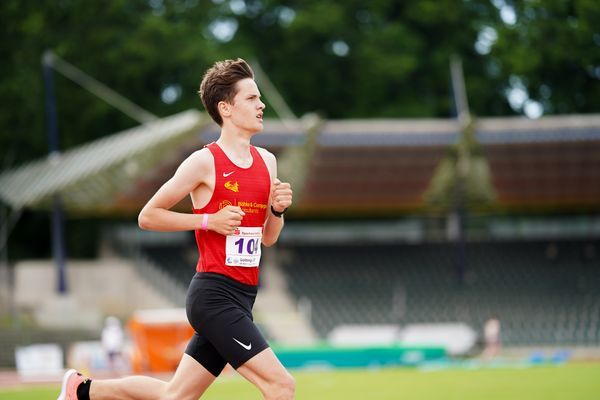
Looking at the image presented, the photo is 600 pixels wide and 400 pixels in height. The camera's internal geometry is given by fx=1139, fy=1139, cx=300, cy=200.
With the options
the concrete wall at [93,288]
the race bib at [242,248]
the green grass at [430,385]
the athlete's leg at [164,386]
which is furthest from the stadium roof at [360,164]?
the race bib at [242,248]

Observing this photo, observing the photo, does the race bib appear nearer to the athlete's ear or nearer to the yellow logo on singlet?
the yellow logo on singlet

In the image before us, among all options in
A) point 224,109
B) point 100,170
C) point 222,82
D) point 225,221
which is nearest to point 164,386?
point 225,221

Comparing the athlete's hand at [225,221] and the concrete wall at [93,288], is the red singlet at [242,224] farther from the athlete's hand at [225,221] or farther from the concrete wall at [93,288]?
the concrete wall at [93,288]

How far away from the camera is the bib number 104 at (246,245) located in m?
6.51

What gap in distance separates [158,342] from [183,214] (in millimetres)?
19910

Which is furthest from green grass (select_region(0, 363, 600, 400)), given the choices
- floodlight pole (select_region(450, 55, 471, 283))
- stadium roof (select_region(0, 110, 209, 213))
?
floodlight pole (select_region(450, 55, 471, 283))

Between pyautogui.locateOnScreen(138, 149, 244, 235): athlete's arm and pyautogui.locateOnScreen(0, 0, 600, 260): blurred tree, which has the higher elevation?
pyautogui.locateOnScreen(0, 0, 600, 260): blurred tree

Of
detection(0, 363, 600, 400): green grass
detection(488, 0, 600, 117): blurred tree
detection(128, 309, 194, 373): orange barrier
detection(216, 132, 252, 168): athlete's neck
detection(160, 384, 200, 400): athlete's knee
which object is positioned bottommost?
detection(160, 384, 200, 400): athlete's knee

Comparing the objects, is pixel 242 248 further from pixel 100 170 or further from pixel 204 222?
pixel 100 170

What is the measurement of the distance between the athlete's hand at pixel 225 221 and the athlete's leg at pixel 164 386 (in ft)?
2.51

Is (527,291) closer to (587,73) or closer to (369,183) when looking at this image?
(369,183)

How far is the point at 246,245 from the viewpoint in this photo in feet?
21.4

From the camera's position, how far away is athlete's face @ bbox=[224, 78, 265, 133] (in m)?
6.70

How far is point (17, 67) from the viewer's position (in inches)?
1618
